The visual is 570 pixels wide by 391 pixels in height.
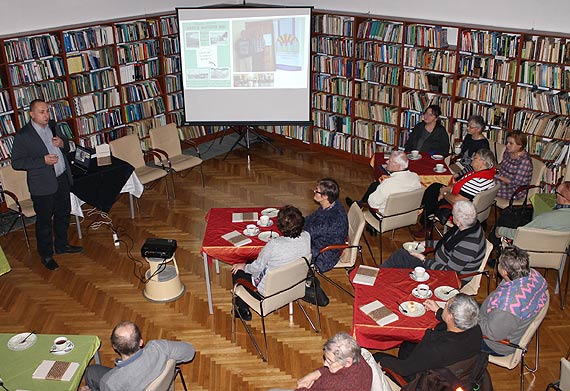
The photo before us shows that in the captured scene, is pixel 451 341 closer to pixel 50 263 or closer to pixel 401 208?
pixel 401 208

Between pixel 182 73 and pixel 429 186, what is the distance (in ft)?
15.2

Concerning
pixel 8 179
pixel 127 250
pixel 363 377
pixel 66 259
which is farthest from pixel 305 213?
pixel 363 377

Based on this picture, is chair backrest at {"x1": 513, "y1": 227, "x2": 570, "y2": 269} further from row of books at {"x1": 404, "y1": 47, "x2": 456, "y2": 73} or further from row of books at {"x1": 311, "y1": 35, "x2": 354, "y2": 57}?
row of books at {"x1": 311, "y1": 35, "x2": 354, "y2": 57}

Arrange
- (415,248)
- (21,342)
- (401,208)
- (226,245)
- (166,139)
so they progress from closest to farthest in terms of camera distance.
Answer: (21,342) → (226,245) → (415,248) → (401,208) → (166,139)

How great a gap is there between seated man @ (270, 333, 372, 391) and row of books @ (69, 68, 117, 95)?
21.4 feet

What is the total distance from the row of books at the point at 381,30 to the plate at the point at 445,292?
528 cm

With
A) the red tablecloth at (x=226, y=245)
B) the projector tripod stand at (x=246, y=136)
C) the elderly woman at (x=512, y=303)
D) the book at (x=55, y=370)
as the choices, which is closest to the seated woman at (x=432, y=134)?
the red tablecloth at (x=226, y=245)

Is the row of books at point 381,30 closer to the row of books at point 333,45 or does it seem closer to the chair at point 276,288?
the row of books at point 333,45

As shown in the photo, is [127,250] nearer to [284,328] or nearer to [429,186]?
[284,328]

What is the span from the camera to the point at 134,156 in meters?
8.21

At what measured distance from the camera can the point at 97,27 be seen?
868 centimetres

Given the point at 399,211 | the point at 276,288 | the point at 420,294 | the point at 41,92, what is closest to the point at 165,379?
the point at 276,288

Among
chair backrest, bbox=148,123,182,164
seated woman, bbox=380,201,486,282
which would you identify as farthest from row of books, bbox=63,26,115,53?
seated woman, bbox=380,201,486,282

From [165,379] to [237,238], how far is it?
1984mm
